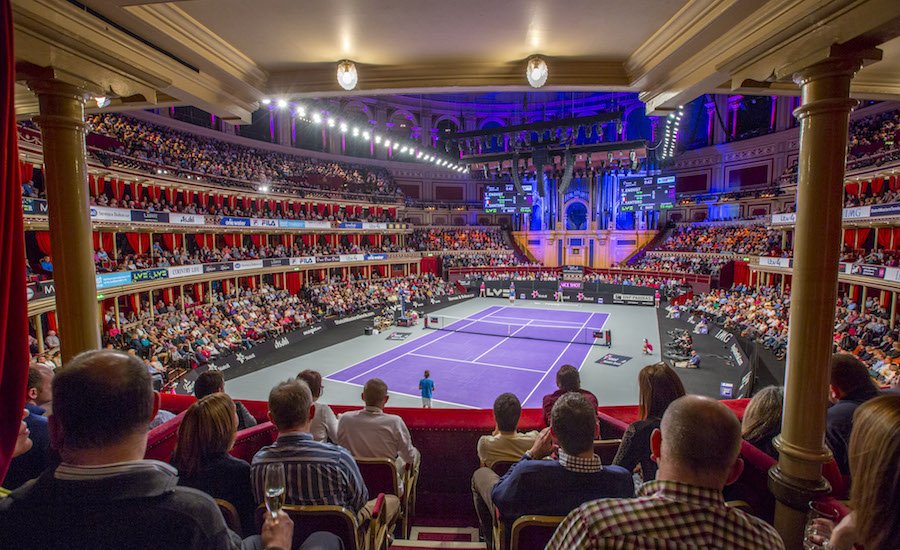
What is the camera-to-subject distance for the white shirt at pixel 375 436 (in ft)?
13.5

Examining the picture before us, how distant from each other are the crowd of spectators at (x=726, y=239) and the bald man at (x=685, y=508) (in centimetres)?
2904

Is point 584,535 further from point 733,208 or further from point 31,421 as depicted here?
point 733,208

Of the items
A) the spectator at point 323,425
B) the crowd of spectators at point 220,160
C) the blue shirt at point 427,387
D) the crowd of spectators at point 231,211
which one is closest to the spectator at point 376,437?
the spectator at point 323,425

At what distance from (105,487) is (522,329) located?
24.2 m

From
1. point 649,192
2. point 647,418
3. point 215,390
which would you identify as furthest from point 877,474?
point 649,192

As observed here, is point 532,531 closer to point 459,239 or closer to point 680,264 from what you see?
point 680,264

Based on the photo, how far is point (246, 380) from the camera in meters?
15.8

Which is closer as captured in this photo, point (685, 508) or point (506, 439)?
point (685, 508)

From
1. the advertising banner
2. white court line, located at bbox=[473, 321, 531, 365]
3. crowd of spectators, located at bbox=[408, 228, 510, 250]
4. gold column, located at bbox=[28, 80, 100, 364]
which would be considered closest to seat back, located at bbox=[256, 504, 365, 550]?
gold column, located at bbox=[28, 80, 100, 364]

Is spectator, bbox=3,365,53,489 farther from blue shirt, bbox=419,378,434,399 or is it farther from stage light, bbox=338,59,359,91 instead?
blue shirt, bbox=419,378,434,399

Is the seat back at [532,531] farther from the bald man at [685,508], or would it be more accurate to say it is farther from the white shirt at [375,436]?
the white shirt at [375,436]

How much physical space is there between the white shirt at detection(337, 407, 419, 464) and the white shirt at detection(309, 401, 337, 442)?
33 centimetres

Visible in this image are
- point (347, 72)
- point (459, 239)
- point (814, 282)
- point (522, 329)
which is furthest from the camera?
point (459, 239)

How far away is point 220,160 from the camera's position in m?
27.6
